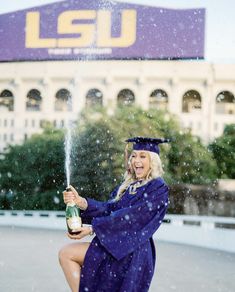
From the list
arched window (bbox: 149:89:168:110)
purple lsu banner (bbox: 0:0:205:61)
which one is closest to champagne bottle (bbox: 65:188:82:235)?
purple lsu banner (bbox: 0:0:205:61)

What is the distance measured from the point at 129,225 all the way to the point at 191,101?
1715 inches

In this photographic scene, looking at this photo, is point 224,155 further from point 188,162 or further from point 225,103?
point 225,103

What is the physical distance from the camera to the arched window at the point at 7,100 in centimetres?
4991

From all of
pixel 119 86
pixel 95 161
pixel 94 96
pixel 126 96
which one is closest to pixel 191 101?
pixel 126 96

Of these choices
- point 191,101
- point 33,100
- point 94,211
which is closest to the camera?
point 94,211

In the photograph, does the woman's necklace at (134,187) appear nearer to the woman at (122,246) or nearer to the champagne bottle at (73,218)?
the woman at (122,246)

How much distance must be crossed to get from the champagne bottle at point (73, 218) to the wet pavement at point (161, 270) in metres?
3.54

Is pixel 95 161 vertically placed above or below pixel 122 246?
below

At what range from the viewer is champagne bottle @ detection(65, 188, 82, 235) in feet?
12.7

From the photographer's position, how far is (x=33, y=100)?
49.9 metres

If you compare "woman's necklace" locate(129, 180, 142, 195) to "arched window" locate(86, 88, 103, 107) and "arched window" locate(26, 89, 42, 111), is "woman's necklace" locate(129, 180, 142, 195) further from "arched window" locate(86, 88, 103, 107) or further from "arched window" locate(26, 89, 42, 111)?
"arched window" locate(26, 89, 42, 111)

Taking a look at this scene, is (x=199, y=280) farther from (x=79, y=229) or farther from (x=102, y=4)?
(x=102, y=4)

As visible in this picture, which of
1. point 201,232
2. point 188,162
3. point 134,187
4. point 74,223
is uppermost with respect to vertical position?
point 134,187

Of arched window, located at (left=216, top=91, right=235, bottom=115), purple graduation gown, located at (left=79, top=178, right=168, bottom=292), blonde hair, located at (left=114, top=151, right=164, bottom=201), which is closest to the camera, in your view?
purple graduation gown, located at (left=79, top=178, right=168, bottom=292)
